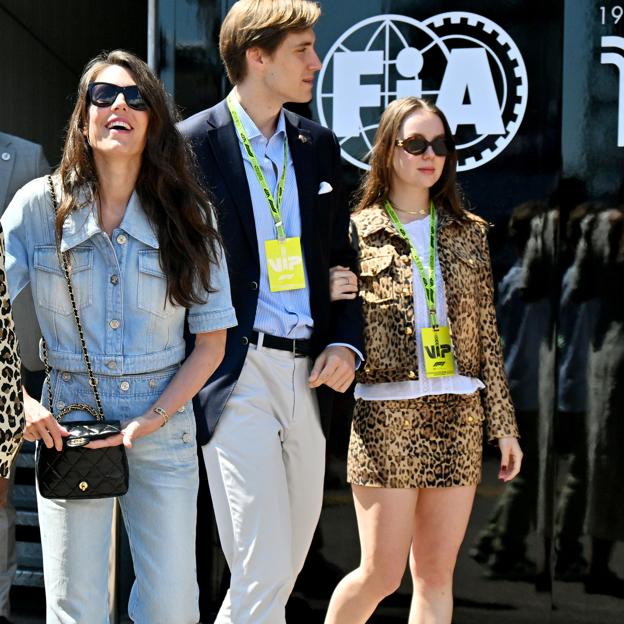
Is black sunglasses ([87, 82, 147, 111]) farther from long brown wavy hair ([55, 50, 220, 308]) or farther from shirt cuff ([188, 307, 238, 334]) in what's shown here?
shirt cuff ([188, 307, 238, 334])

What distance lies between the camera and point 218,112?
3.71m

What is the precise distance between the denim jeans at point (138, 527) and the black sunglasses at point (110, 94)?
2.35ft

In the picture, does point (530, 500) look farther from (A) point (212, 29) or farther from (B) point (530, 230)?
(A) point (212, 29)

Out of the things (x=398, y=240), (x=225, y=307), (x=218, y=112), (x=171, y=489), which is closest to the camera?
(x=171, y=489)

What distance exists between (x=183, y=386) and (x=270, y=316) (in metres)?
0.55

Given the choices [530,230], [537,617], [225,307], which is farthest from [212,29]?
[537,617]

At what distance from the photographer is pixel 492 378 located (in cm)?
402

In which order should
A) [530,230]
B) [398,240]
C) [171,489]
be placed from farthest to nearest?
1. [530,230]
2. [398,240]
3. [171,489]

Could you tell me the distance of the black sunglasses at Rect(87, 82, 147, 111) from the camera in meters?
3.16

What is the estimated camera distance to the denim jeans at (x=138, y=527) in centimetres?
296

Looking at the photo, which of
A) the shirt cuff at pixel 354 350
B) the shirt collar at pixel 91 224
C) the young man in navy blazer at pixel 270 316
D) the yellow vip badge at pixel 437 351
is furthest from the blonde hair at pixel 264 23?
the yellow vip badge at pixel 437 351

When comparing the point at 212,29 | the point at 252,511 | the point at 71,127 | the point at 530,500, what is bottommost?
the point at 530,500

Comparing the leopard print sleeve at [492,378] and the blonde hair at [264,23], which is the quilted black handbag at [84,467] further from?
the leopard print sleeve at [492,378]

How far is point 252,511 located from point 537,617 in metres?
1.69
